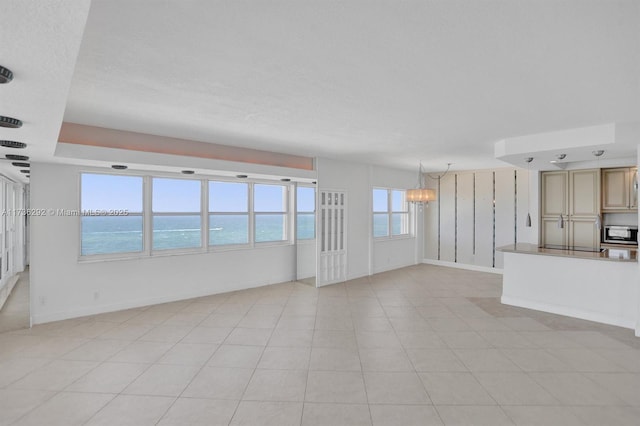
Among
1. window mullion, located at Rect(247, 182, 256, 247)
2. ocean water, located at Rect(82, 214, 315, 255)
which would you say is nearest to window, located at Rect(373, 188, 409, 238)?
ocean water, located at Rect(82, 214, 315, 255)

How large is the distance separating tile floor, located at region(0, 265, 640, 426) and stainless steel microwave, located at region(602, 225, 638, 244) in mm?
2688

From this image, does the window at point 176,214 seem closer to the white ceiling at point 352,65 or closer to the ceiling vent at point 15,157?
the white ceiling at point 352,65

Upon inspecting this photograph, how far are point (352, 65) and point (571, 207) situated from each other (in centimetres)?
653

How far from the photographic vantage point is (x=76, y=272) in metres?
4.82

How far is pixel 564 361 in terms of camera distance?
348 cm

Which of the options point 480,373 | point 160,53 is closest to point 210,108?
point 160,53

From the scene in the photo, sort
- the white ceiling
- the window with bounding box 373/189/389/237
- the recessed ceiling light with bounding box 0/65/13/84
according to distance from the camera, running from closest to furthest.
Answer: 1. the recessed ceiling light with bounding box 0/65/13/84
2. the white ceiling
3. the window with bounding box 373/189/389/237

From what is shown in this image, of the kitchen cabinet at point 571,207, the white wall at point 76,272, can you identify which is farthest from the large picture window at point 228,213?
the kitchen cabinet at point 571,207

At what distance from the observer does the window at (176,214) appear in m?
5.64

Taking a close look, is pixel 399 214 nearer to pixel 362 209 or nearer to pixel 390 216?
pixel 390 216

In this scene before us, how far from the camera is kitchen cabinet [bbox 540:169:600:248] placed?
6.49m

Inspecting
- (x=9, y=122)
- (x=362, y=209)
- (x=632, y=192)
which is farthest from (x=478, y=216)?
(x=9, y=122)

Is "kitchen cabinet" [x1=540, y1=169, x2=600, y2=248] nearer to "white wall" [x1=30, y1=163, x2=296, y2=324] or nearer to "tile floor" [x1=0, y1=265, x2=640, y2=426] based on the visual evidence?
"tile floor" [x1=0, y1=265, x2=640, y2=426]

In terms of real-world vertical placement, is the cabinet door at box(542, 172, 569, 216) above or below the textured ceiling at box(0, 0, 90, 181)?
below
